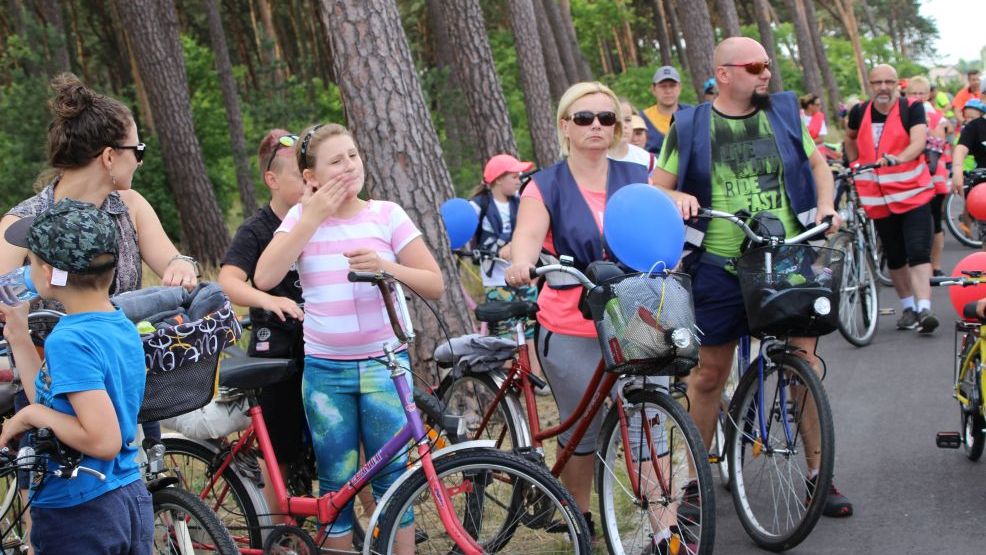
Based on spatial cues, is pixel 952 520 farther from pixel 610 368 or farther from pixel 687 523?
pixel 610 368

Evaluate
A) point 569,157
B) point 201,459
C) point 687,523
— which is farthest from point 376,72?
point 687,523

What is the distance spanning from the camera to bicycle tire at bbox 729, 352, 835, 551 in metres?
4.89

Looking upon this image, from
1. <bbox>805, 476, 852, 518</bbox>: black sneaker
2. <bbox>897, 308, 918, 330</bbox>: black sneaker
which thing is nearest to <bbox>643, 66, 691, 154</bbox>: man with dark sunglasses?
<bbox>897, 308, 918, 330</bbox>: black sneaker

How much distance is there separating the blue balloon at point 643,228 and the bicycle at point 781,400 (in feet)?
2.07

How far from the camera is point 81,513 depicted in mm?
3350

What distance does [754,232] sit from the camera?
5184 millimetres

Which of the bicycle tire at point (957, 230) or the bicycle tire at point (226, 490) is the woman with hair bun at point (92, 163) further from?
the bicycle tire at point (957, 230)

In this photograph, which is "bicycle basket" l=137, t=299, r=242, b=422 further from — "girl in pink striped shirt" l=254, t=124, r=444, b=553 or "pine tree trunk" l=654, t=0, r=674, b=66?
"pine tree trunk" l=654, t=0, r=674, b=66

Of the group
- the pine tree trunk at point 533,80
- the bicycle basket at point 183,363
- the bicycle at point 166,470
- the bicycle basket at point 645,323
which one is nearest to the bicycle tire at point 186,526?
the bicycle at point 166,470

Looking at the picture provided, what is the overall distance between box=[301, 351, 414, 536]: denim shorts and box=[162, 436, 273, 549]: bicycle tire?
0.36 m

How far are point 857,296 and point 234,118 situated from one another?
16266 millimetres

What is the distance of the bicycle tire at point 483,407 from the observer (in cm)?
538

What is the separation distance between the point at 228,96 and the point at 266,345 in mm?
18923

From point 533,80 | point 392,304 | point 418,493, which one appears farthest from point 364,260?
point 533,80
